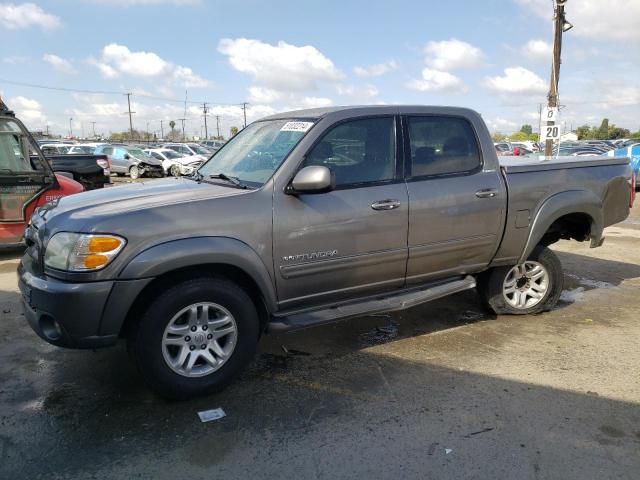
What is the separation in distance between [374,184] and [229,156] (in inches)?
51.3

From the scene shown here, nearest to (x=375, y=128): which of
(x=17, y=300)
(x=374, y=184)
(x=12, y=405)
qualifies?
(x=374, y=184)

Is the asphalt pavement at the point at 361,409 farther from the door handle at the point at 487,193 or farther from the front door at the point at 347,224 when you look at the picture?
the door handle at the point at 487,193

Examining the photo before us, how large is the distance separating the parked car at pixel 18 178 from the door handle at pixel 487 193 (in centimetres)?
566

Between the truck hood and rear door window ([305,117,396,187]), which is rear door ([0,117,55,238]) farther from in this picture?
rear door window ([305,117,396,187])

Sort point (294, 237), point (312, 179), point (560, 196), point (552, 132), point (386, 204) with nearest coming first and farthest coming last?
point (312, 179), point (294, 237), point (386, 204), point (560, 196), point (552, 132)

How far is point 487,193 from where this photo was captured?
439cm

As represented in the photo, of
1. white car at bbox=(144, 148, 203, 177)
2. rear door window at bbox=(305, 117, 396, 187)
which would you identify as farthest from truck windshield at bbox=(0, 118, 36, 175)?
white car at bbox=(144, 148, 203, 177)

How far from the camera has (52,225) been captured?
3309 millimetres

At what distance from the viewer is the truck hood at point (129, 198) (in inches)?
130

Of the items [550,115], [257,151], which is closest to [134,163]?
[550,115]

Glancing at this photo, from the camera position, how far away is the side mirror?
3.47 meters

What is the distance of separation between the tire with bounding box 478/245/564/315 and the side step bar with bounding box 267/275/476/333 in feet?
1.51

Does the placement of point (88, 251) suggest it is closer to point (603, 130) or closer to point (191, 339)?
point (191, 339)

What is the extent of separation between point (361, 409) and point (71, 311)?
1.85m
